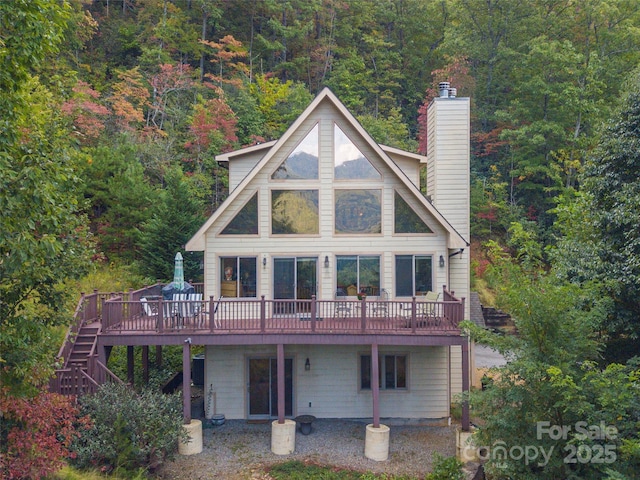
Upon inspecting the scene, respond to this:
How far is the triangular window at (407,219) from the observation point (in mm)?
13641

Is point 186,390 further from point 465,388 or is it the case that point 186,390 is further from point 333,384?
point 465,388

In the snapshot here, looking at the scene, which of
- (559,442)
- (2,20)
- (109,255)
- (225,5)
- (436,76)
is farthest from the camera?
(225,5)

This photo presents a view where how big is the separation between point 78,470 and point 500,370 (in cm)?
840

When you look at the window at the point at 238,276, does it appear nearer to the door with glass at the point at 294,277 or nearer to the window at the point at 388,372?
the door with glass at the point at 294,277

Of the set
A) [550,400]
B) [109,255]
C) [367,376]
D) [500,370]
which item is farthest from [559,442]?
[109,255]

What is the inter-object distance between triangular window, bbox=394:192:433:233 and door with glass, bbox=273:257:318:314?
8.45 ft

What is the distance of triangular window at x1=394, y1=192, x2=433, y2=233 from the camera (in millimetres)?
13641

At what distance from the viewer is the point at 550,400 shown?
8.66 m

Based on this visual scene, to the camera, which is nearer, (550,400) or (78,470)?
(550,400)

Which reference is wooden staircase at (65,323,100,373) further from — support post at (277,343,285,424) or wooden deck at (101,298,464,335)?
support post at (277,343,285,424)

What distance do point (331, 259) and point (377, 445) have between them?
496 centimetres

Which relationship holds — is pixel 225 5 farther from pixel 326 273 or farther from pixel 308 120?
pixel 326 273

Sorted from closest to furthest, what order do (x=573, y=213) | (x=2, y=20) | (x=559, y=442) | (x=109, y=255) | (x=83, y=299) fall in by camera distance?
(x=2, y=20) < (x=559, y=442) < (x=83, y=299) < (x=573, y=213) < (x=109, y=255)

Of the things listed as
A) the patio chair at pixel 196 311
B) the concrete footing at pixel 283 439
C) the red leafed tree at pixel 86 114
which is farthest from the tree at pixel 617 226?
the red leafed tree at pixel 86 114
